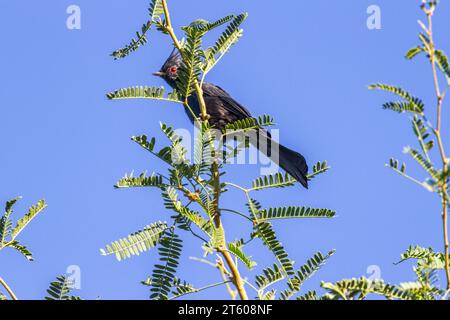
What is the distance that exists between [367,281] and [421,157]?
447 mm

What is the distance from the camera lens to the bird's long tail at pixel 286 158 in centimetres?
430

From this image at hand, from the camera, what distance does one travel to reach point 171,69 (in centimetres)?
714

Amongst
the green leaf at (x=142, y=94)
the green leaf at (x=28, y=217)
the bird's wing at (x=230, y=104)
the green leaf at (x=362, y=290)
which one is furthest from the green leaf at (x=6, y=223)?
the bird's wing at (x=230, y=104)

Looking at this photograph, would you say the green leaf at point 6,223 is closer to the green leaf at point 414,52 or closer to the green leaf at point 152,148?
the green leaf at point 152,148

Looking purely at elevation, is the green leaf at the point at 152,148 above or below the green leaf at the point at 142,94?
below

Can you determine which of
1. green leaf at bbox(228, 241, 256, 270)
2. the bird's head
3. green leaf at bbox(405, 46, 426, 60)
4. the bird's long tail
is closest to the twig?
green leaf at bbox(228, 241, 256, 270)

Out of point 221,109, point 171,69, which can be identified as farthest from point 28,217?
point 171,69

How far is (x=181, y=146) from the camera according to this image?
359 cm

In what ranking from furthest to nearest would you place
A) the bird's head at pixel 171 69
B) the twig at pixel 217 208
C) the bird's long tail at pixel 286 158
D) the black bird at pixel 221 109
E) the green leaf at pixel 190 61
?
the bird's head at pixel 171 69, the black bird at pixel 221 109, the bird's long tail at pixel 286 158, the green leaf at pixel 190 61, the twig at pixel 217 208

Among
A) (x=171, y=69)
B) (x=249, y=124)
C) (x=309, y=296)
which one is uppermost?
(x=171, y=69)

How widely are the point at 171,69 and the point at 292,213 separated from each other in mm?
3961

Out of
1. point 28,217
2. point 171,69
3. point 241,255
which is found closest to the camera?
point 241,255

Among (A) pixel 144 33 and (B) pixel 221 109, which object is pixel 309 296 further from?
(B) pixel 221 109

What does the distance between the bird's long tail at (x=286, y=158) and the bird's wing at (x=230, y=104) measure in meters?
0.79
